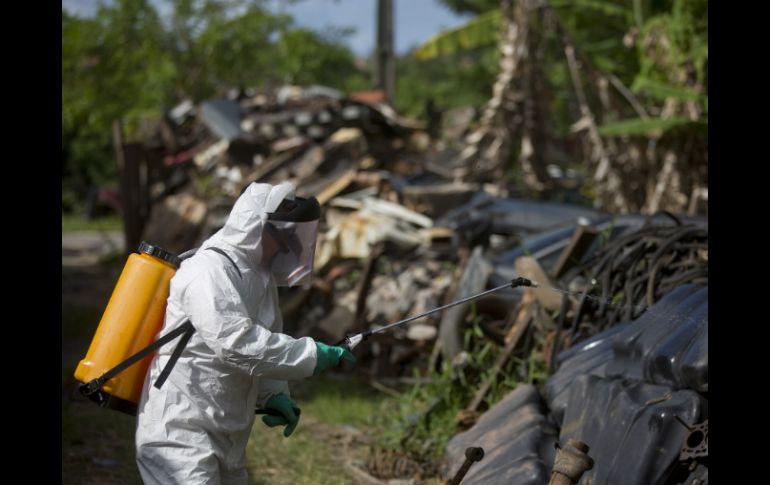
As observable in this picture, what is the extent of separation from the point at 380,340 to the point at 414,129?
345 inches

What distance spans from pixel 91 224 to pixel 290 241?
2237 cm

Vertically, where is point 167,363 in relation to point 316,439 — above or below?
above

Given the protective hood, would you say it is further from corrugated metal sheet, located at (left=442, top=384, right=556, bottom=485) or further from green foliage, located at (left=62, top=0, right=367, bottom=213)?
green foliage, located at (left=62, top=0, right=367, bottom=213)

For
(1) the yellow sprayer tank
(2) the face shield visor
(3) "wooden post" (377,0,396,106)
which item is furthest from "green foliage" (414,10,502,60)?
(1) the yellow sprayer tank

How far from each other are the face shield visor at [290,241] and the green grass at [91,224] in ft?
65.8

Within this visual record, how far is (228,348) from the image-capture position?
3447mm

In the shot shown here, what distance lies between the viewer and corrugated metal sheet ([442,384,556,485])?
465cm

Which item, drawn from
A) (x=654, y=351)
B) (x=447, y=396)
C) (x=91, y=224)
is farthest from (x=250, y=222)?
(x=91, y=224)

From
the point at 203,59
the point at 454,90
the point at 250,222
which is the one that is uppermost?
the point at 250,222

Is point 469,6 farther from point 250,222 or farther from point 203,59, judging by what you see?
point 250,222

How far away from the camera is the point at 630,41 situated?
500 inches

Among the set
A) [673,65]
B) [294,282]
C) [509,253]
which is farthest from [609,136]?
[294,282]

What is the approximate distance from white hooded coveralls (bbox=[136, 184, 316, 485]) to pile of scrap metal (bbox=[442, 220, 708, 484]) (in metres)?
1.23

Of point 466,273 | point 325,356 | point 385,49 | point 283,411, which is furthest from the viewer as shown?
point 385,49
